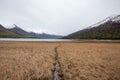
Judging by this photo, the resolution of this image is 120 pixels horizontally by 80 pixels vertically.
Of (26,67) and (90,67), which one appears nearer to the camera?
(26,67)

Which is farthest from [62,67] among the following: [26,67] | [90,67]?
[26,67]

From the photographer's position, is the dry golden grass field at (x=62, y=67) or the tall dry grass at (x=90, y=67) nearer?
the dry golden grass field at (x=62, y=67)

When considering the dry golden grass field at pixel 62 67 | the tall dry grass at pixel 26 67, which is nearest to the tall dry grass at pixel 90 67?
the dry golden grass field at pixel 62 67

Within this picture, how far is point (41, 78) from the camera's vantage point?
40.6ft

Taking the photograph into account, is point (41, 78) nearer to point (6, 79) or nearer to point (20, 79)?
point (20, 79)

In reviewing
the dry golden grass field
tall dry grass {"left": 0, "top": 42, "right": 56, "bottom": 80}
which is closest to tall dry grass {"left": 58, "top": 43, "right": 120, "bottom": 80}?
the dry golden grass field

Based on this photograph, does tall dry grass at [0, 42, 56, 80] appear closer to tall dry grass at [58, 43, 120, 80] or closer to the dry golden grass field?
the dry golden grass field

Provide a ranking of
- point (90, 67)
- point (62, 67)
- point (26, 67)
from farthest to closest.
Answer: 1. point (90, 67)
2. point (62, 67)
3. point (26, 67)

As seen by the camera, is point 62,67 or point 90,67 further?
point 90,67

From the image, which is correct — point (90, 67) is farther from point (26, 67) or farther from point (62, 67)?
point (26, 67)

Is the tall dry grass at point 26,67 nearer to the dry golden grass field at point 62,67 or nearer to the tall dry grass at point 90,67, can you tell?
the dry golden grass field at point 62,67

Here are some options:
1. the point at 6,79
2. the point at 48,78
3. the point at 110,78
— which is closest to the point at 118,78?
the point at 110,78

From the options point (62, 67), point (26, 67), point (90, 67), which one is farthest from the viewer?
point (90, 67)

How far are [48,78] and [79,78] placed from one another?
8.05 ft
